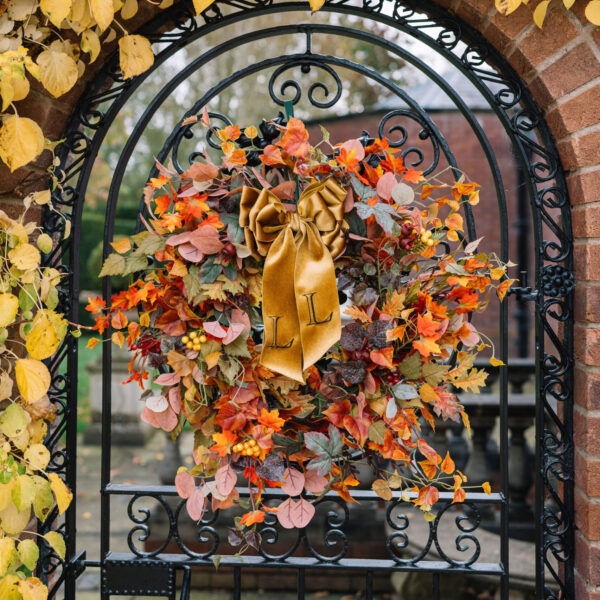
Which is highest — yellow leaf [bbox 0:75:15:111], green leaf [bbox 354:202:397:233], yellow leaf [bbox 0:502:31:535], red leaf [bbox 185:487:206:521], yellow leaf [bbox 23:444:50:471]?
yellow leaf [bbox 0:75:15:111]

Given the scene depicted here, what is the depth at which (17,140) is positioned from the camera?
1.40 m

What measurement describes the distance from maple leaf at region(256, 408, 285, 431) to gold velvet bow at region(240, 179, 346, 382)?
10cm

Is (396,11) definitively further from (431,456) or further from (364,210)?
(431,456)

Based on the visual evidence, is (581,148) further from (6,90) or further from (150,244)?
(6,90)

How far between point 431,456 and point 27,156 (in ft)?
3.83

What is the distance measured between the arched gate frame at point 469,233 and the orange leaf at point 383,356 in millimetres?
407

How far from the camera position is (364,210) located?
4.43 feet

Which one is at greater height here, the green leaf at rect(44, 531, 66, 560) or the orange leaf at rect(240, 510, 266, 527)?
the orange leaf at rect(240, 510, 266, 527)

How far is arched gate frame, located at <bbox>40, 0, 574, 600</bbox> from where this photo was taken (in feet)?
5.14

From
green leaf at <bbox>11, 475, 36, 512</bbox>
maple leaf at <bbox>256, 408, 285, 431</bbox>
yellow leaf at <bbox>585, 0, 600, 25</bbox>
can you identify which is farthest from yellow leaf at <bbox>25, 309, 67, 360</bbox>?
yellow leaf at <bbox>585, 0, 600, 25</bbox>

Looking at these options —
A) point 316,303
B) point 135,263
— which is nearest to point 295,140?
point 316,303

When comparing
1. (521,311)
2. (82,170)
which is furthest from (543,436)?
(521,311)

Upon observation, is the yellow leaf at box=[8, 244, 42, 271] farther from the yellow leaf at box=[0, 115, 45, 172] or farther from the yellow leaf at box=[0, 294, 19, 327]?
the yellow leaf at box=[0, 115, 45, 172]

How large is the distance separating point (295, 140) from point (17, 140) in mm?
636
